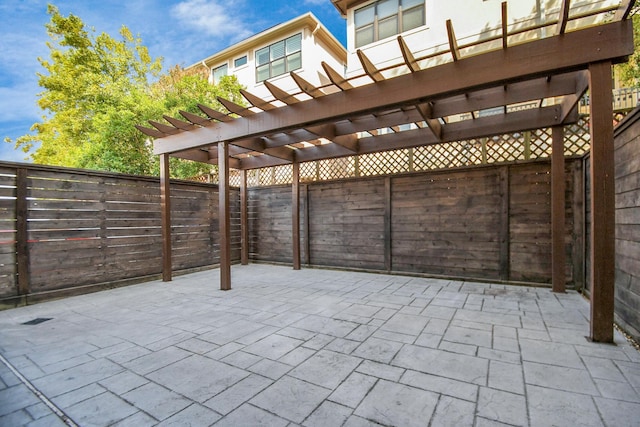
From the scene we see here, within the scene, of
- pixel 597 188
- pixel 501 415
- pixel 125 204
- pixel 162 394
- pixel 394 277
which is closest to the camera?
pixel 501 415

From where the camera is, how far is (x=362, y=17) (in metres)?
8.07

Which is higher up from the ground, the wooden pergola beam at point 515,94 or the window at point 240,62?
the window at point 240,62

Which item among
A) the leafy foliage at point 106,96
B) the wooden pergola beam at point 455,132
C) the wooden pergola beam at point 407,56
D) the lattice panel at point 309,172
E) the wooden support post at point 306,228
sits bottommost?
the wooden support post at point 306,228

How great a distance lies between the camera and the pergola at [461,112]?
83.7 inches

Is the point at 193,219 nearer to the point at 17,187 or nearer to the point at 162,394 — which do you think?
the point at 17,187

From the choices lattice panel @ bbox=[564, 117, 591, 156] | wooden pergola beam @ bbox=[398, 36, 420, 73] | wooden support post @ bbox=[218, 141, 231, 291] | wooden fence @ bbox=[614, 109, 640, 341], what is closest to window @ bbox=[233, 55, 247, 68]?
wooden support post @ bbox=[218, 141, 231, 291]

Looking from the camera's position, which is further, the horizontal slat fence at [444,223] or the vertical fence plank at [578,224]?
the horizontal slat fence at [444,223]

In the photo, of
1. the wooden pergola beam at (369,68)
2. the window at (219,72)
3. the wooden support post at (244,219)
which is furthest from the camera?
the window at (219,72)

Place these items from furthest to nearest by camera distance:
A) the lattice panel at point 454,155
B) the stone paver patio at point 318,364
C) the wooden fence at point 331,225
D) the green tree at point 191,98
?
the green tree at point 191,98 → the lattice panel at point 454,155 → the wooden fence at point 331,225 → the stone paver patio at point 318,364

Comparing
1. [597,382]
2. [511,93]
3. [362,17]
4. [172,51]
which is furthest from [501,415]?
[172,51]

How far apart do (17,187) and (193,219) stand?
242 centimetres

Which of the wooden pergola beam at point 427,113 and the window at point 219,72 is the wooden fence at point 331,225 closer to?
the wooden pergola beam at point 427,113

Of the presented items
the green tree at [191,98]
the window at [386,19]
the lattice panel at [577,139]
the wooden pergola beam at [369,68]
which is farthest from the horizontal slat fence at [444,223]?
the window at [386,19]

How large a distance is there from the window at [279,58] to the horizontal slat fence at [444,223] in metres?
6.14
